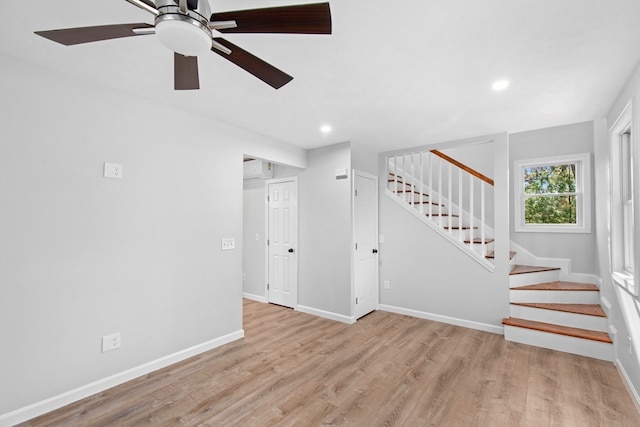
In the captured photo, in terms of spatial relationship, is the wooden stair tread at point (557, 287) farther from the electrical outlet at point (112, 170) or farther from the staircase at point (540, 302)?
the electrical outlet at point (112, 170)

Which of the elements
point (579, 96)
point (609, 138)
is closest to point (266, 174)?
point (579, 96)

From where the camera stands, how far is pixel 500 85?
A: 249 cm

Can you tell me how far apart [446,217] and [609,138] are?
6.22 feet

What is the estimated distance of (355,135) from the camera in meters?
3.89

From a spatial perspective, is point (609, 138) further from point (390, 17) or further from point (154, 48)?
point (154, 48)

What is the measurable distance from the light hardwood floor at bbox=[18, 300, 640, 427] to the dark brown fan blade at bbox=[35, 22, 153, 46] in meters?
2.32

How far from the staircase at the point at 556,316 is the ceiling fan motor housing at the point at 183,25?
13.2 feet

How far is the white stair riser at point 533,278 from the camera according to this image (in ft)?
12.4

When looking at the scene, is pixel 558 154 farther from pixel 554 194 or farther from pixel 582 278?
pixel 582 278

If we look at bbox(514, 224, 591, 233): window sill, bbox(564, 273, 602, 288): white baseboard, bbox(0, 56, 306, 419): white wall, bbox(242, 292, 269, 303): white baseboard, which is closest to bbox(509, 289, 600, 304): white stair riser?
bbox(564, 273, 602, 288): white baseboard

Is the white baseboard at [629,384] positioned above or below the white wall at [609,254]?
below

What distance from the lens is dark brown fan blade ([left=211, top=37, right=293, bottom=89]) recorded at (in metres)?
1.45

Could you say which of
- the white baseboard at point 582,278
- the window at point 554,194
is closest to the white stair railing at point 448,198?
the window at point 554,194

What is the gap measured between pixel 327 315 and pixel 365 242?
1.18 meters
